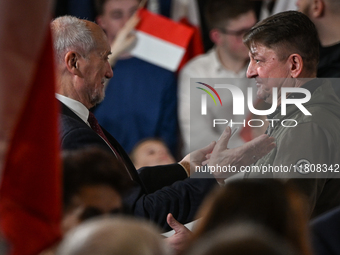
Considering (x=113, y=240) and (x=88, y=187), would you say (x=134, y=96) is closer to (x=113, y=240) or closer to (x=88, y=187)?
(x=88, y=187)

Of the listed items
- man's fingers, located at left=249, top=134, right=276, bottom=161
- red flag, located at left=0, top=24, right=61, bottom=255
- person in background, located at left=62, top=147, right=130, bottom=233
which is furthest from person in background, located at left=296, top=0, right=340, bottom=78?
red flag, located at left=0, top=24, right=61, bottom=255

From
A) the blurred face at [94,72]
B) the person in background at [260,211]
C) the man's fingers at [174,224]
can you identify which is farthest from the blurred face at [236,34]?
the person in background at [260,211]

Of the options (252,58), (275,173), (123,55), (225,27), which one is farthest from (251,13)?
(275,173)

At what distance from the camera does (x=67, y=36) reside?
110 inches

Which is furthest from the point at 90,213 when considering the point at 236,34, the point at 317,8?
the point at 236,34

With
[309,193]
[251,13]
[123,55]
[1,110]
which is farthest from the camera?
[123,55]

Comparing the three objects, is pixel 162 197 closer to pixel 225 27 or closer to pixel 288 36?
pixel 288 36

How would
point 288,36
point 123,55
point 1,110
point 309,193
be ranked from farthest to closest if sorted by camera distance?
point 123,55 < point 288,36 < point 309,193 < point 1,110

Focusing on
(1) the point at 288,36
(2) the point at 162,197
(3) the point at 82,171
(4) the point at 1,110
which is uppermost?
(1) the point at 288,36

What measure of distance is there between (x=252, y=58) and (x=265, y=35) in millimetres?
125

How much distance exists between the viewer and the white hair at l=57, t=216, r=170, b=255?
1.23 meters

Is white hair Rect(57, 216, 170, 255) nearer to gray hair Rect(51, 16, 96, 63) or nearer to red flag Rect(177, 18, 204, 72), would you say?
gray hair Rect(51, 16, 96, 63)

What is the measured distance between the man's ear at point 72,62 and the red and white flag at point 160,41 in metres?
3.03

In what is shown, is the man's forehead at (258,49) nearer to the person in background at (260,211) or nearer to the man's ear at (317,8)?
the person in background at (260,211)
